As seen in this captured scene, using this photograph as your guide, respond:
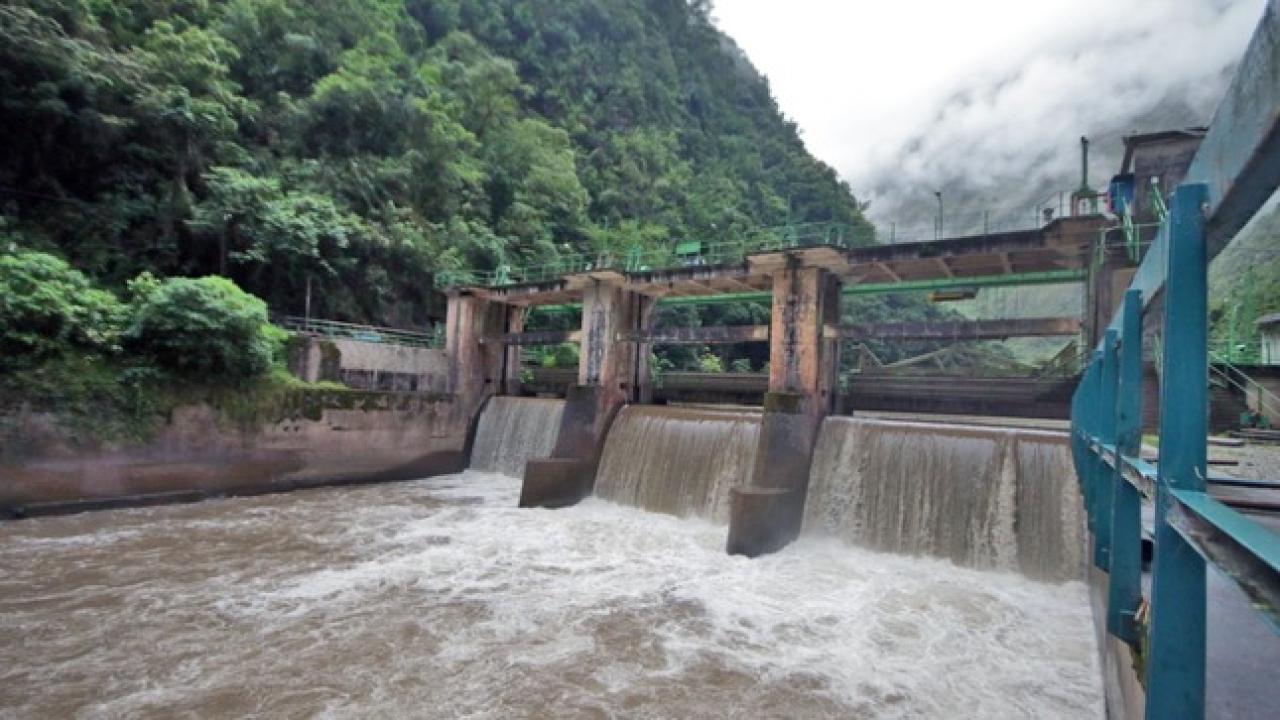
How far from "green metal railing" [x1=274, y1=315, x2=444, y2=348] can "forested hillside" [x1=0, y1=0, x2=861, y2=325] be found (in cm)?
101

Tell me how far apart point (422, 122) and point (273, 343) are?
540 inches

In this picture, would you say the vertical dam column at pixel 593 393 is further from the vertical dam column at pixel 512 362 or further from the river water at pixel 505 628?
the vertical dam column at pixel 512 362

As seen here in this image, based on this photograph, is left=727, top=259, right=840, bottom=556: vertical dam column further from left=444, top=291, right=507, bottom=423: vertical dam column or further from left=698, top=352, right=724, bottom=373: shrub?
left=698, top=352, right=724, bottom=373: shrub

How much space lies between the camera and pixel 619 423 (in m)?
15.0

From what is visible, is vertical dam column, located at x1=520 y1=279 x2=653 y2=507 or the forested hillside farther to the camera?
the forested hillside

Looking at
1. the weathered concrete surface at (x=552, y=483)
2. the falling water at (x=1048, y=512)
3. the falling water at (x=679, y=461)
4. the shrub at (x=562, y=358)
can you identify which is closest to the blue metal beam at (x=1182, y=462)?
the falling water at (x=1048, y=512)

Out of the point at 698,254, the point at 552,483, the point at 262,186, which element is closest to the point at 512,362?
the point at 552,483

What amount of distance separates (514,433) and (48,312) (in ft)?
32.7

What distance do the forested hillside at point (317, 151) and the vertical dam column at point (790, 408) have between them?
13989mm

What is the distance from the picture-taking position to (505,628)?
23.2 feet

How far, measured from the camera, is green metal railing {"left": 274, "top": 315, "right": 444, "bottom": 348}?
17609 millimetres

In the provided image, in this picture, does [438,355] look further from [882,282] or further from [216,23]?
[216,23]

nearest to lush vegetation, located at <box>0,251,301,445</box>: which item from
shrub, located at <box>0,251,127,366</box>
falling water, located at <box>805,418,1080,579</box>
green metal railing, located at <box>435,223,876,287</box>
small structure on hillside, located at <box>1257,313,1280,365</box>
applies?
shrub, located at <box>0,251,127,366</box>

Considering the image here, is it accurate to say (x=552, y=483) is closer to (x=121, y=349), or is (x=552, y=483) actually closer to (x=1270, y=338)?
(x=121, y=349)
